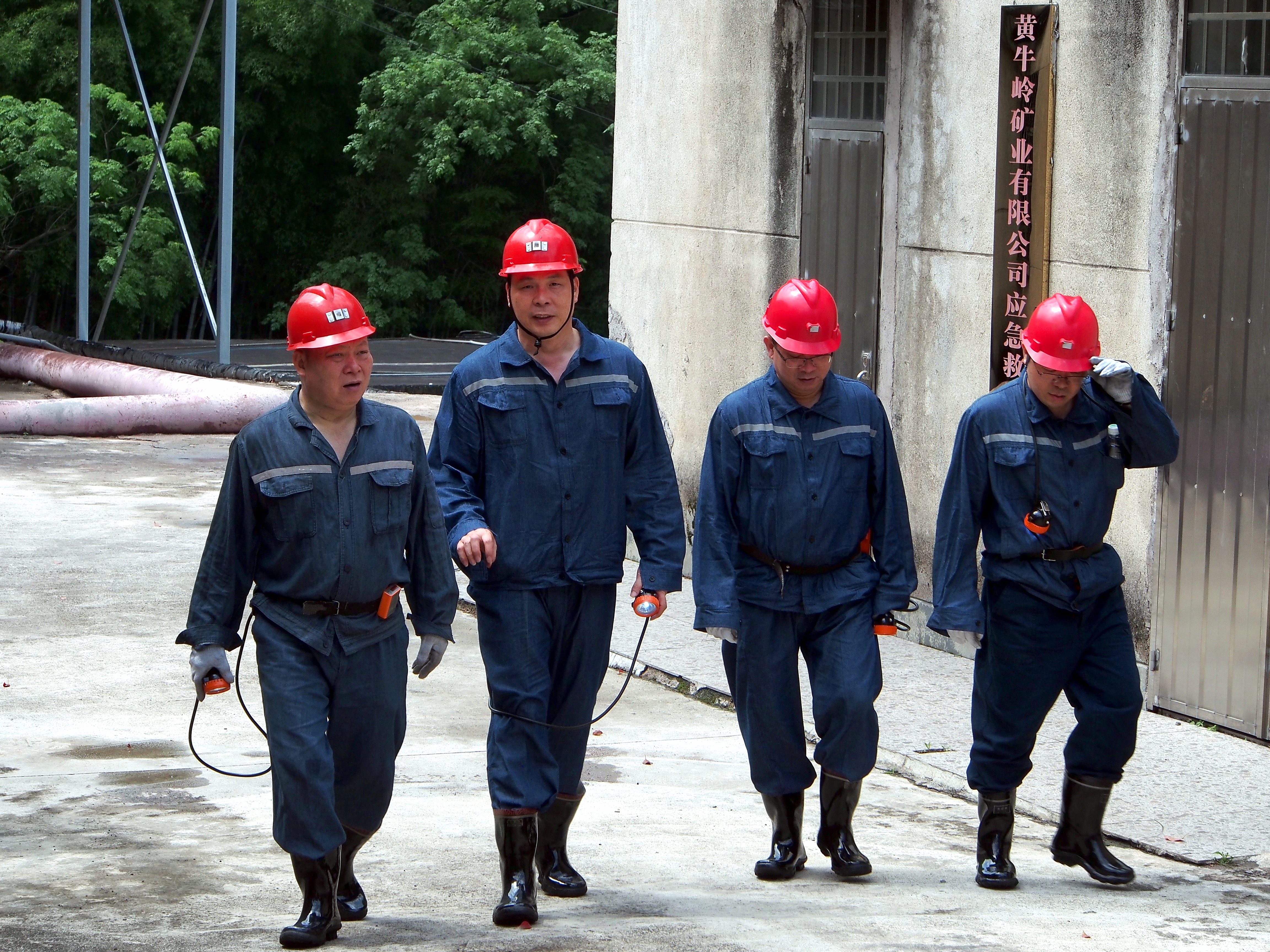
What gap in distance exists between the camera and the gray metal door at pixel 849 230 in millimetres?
9945

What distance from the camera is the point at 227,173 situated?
75.6ft

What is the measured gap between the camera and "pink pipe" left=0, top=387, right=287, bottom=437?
18.4m

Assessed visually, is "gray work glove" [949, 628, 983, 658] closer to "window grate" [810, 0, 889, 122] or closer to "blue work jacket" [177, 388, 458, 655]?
"blue work jacket" [177, 388, 458, 655]

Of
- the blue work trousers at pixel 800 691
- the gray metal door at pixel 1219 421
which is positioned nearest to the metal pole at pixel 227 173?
the gray metal door at pixel 1219 421

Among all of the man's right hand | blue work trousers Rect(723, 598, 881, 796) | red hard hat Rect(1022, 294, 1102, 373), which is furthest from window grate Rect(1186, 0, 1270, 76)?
the man's right hand

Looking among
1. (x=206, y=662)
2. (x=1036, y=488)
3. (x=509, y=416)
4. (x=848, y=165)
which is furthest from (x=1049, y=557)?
(x=848, y=165)

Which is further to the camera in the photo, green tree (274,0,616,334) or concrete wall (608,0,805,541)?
green tree (274,0,616,334)

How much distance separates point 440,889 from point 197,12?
3433 centimetres

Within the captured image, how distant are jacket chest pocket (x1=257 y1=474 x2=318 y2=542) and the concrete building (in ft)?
14.1

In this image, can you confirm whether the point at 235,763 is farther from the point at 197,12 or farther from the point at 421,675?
the point at 197,12

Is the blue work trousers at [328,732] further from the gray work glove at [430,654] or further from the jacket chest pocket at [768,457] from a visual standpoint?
the jacket chest pocket at [768,457]

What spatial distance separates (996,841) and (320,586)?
2233 millimetres

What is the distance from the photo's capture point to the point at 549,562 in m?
5.23

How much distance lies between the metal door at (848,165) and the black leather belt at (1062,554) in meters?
4.54
